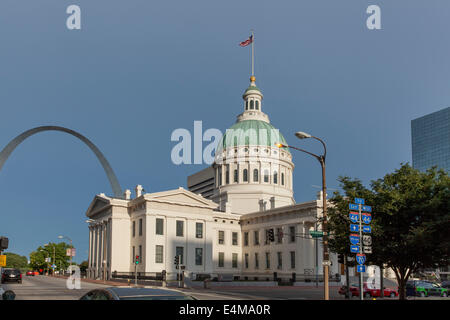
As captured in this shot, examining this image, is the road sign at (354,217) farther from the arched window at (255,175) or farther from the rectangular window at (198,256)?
the arched window at (255,175)

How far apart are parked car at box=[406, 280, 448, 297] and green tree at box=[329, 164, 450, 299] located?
12.7 meters

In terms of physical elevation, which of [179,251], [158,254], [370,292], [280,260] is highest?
[179,251]

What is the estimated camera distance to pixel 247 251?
90562 millimetres

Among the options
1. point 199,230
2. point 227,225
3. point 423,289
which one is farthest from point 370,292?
point 227,225

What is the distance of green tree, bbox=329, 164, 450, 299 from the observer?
94.4 ft

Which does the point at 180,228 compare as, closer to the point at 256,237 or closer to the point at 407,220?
the point at 256,237

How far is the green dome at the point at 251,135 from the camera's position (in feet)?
344

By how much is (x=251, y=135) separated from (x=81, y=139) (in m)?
39.5

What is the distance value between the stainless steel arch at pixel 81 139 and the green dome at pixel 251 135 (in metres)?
32.4

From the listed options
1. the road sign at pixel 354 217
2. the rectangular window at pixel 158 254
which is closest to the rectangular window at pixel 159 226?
the rectangular window at pixel 158 254

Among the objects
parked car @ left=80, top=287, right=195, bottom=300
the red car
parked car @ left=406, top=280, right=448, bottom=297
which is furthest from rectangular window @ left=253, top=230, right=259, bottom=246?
parked car @ left=80, top=287, right=195, bottom=300

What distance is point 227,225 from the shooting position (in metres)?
91.5

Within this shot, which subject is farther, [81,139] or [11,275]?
[81,139]
